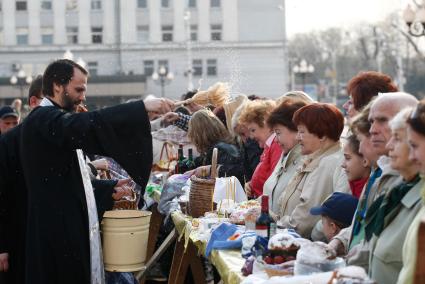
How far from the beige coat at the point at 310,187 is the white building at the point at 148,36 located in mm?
56783

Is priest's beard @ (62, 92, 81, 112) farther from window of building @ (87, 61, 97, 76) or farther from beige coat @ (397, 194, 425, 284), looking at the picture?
window of building @ (87, 61, 97, 76)

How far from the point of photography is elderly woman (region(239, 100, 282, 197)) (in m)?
6.46

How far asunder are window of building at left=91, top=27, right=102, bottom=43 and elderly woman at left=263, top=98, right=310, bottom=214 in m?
58.2

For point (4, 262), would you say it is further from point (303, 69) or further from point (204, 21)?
point (204, 21)

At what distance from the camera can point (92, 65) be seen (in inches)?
2488

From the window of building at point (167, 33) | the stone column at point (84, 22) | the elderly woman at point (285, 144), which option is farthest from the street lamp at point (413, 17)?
the stone column at point (84, 22)

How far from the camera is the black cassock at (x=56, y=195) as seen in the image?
5.02 m

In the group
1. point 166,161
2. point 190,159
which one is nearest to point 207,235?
point 190,159

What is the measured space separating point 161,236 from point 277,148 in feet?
9.24

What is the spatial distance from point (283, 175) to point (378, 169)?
177 centimetres

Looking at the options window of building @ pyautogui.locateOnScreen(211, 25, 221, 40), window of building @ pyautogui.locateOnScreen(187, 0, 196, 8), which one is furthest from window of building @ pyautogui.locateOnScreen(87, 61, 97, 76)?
window of building @ pyautogui.locateOnScreen(211, 25, 221, 40)

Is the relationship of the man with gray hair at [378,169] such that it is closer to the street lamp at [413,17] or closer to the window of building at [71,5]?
the street lamp at [413,17]

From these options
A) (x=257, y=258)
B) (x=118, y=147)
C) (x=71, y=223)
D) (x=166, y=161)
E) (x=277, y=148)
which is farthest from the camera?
→ (x=166, y=161)

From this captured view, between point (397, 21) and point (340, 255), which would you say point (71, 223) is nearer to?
point (340, 255)
